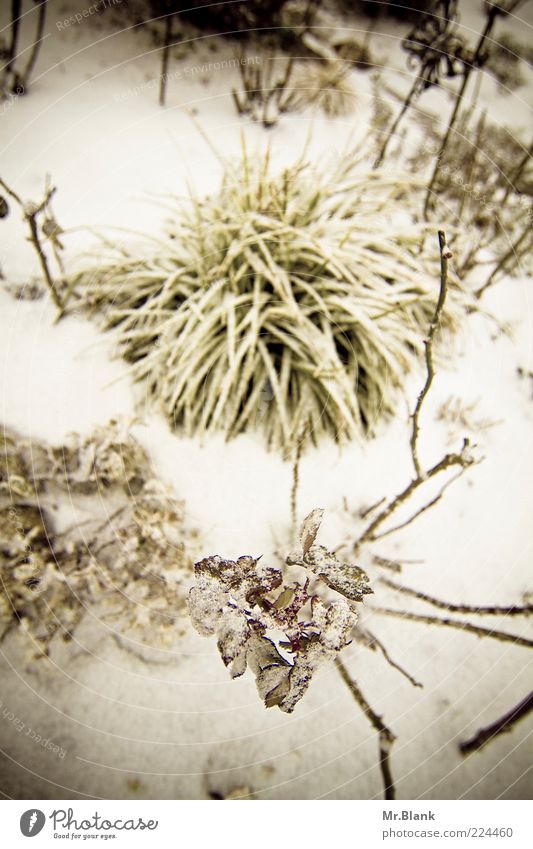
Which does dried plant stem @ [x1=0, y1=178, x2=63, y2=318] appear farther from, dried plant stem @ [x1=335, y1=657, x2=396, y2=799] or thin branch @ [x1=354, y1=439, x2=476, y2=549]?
dried plant stem @ [x1=335, y1=657, x2=396, y2=799]

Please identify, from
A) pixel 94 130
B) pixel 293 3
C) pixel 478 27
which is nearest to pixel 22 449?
pixel 94 130

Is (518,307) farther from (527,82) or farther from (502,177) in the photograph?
(527,82)
